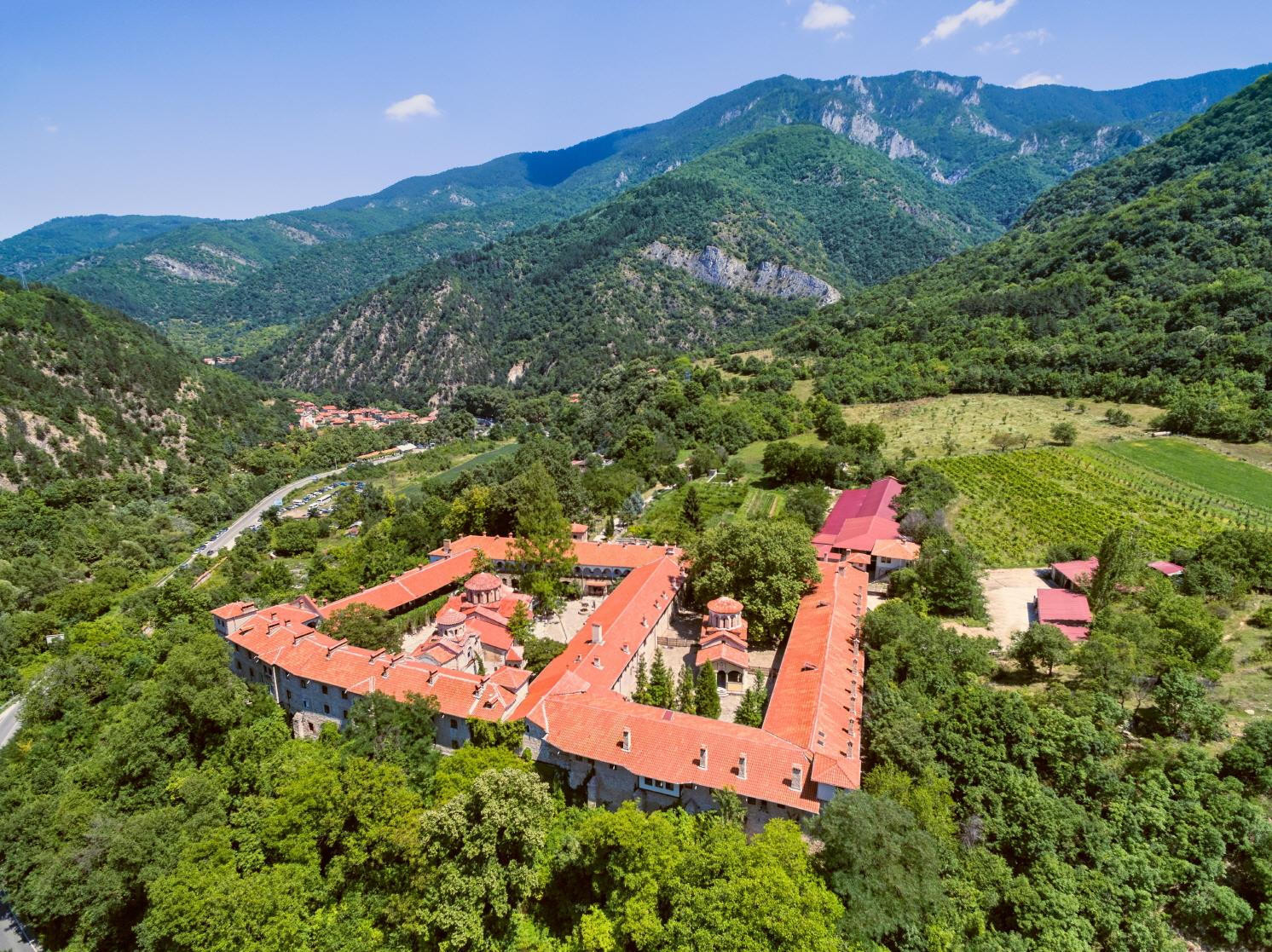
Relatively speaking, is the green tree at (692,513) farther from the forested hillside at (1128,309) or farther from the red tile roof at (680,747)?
the forested hillside at (1128,309)

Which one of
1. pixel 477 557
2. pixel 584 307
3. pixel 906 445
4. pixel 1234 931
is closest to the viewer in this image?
pixel 1234 931

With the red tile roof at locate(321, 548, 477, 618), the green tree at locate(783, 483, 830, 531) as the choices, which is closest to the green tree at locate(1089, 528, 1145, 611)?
the green tree at locate(783, 483, 830, 531)

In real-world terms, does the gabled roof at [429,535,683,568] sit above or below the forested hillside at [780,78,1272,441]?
below

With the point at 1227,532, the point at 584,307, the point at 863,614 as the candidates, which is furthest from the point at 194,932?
the point at 584,307

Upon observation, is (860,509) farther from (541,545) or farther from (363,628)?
(363,628)

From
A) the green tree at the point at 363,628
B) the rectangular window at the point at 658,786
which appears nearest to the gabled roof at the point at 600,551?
the green tree at the point at 363,628

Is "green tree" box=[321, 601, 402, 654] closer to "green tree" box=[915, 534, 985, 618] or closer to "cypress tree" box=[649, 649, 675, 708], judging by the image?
"cypress tree" box=[649, 649, 675, 708]

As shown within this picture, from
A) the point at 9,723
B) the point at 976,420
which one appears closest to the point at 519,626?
the point at 9,723

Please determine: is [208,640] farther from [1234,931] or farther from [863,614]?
[1234,931]
